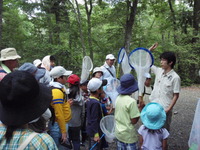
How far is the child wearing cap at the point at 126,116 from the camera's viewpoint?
99.8 inches

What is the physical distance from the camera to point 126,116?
2570mm

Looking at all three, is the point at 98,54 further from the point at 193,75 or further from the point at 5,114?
the point at 5,114

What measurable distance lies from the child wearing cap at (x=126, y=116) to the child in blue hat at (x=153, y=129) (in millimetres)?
136

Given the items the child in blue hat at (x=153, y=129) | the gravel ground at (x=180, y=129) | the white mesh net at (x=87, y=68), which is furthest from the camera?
the white mesh net at (x=87, y=68)

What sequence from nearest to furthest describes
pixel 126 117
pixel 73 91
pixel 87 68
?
pixel 126 117 < pixel 73 91 < pixel 87 68

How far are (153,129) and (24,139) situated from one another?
172cm

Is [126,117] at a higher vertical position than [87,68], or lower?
lower

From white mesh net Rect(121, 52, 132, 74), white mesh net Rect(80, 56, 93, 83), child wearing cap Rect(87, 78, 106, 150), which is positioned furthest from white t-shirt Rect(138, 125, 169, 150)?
white mesh net Rect(80, 56, 93, 83)

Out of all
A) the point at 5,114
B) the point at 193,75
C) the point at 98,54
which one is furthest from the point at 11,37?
the point at 193,75

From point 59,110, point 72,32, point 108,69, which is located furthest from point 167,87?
point 72,32

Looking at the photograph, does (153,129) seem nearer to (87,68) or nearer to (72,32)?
(87,68)

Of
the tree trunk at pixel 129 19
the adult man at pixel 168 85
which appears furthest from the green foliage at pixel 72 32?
the adult man at pixel 168 85

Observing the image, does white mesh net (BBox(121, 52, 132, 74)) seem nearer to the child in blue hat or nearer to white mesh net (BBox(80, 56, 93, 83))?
white mesh net (BBox(80, 56, 93, 83))

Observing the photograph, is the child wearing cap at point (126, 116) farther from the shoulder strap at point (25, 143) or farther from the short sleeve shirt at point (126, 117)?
the shoulder strap at point (25, 143)
